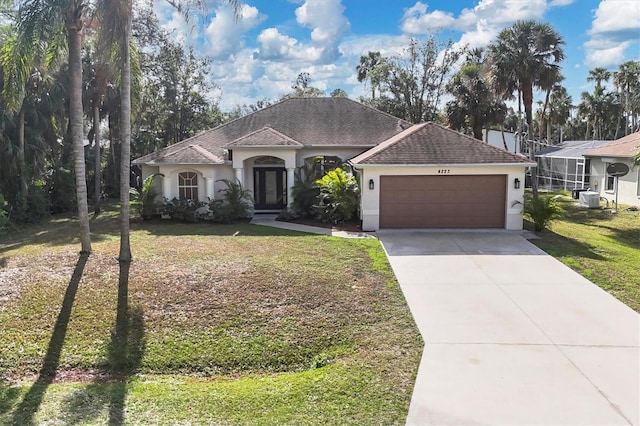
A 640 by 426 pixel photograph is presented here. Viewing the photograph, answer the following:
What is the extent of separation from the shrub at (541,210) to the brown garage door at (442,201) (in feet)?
2.86

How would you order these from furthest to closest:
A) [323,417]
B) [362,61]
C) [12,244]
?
[362,61], [12,244], [323,417]

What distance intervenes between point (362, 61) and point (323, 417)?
5021cm

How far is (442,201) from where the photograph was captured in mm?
17469

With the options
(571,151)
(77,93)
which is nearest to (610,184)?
(571,151)

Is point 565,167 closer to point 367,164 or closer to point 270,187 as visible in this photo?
point 270,187

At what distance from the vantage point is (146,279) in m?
11.2

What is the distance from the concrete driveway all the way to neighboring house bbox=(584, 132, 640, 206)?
14405 millimetres

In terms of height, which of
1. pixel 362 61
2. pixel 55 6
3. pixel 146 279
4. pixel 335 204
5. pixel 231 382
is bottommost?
pixel 231 382

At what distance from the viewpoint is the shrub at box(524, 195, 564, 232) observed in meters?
16.9

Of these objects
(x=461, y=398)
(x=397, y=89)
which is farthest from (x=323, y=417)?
(x=397, y=89)

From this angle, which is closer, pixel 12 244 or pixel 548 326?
pixel 548 326

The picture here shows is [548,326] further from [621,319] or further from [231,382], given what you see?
[231,382]

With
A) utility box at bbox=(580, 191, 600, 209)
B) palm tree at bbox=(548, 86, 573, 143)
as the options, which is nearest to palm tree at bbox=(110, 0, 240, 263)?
utility box at bbox=(580, 191, 600, 209)

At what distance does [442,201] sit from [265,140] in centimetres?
762
